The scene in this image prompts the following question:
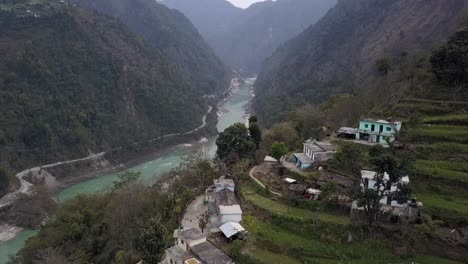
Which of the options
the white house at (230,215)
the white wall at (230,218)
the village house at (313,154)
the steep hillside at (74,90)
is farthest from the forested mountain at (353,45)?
the white wall at (230,218)

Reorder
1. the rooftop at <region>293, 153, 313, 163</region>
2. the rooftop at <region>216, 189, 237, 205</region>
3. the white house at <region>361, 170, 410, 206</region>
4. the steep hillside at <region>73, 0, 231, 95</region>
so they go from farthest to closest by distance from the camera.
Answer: the steep hillside at <region>73, 0, 231, 95</region> < the rooftop at <region>293, 153, 313, 163</region> < the rooftop at <region>216, 189, 237, 205</region> < the white house at <region>361, 170, 410, 206</region>

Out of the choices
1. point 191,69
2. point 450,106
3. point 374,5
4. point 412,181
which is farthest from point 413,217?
point 191,69

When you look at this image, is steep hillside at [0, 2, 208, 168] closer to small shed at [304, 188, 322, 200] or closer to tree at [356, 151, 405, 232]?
small shed at [304, 188, 322, 200]

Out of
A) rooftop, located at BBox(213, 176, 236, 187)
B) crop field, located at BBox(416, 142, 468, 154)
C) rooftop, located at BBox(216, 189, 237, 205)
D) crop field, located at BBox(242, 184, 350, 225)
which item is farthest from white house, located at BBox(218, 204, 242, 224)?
crop field, located at BBox(416, 142, 468, 154)

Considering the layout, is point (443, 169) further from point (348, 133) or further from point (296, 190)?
point (348, 133)

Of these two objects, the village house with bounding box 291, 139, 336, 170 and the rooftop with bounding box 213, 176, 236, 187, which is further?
the rooftop with bounding box 213, 176, 236, 187

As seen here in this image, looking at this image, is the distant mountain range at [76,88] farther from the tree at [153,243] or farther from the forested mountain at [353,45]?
the tree at [153,243]

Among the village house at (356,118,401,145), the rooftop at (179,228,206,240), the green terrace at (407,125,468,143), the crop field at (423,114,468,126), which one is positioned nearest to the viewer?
the rooftop at (179,228,206,240)
